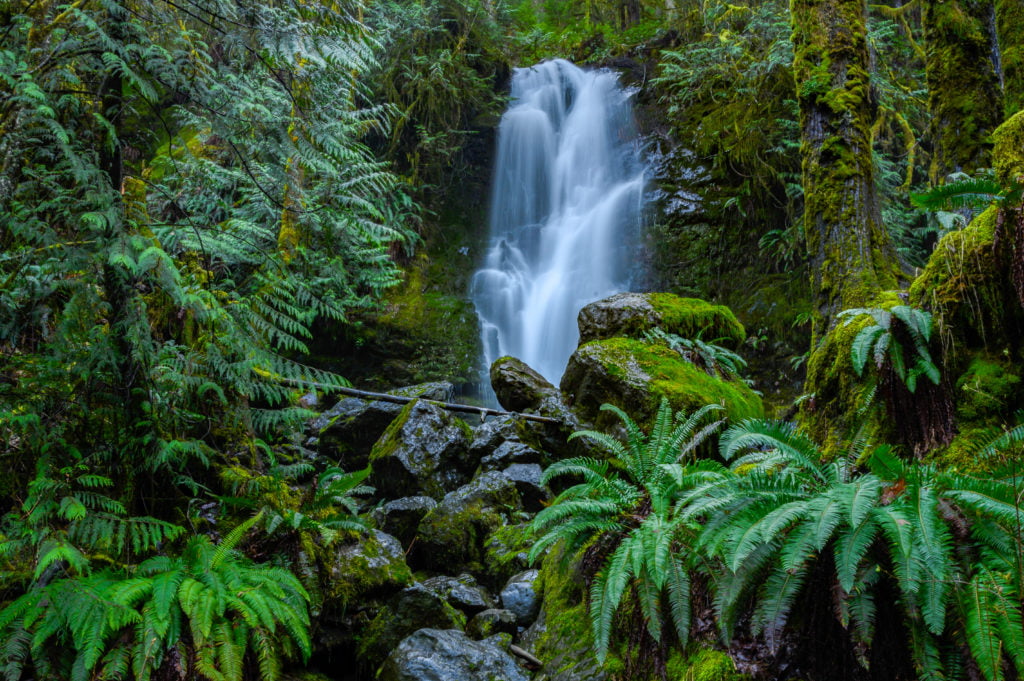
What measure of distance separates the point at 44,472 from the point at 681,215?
12814 mm

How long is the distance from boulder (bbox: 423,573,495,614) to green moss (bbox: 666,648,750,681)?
2.02 m

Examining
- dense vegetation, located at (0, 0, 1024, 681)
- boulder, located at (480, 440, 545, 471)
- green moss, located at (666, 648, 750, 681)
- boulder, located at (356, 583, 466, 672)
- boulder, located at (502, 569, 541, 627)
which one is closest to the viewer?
dense vegetation, located at (0, 0, 1024, 681)

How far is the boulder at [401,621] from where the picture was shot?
3.80m

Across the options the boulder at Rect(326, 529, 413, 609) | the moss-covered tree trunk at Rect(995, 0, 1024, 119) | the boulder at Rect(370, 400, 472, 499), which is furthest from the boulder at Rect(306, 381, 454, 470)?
the moss-covered tree trunk at Rect(995, 0, 1024, 119)

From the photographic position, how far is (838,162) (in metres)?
5.78

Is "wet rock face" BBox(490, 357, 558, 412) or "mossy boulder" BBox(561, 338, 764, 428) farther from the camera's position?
"wet rock face" BBox(490, 357, 558, 412)

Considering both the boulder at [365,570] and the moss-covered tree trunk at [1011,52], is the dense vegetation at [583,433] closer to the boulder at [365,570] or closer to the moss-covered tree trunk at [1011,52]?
the moss-covered tree trunk at [1011,52]

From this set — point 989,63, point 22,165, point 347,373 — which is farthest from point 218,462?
point 347,373

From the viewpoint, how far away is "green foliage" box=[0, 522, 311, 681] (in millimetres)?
2627

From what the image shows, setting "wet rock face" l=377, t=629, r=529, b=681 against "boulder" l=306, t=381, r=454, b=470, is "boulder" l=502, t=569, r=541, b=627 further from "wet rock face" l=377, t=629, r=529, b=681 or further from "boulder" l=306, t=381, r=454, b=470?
Result: "boulder" l=306, t=381, r=454, b=470

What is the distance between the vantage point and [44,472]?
10.1ft

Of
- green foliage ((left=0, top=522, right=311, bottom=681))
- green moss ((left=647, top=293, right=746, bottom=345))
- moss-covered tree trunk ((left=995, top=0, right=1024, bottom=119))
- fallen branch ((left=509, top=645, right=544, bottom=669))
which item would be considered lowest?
fallen branch ((left=509, top=645, right=544, bottom=669))

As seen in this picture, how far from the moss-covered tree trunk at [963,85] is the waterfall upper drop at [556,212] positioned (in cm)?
787

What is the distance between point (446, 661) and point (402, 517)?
2401 millimetres
